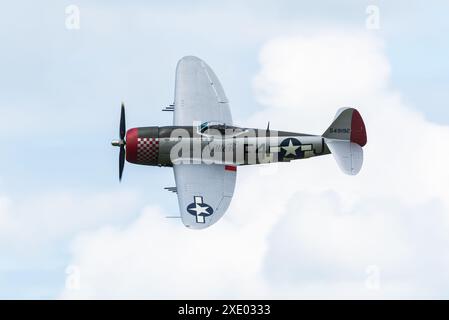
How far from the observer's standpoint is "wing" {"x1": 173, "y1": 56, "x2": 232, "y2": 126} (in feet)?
106

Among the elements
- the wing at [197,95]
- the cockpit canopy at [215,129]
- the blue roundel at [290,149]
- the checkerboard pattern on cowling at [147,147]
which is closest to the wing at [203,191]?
the checkerboard pattern on cowling at [147,147]

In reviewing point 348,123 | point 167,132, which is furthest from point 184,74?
point 348,123

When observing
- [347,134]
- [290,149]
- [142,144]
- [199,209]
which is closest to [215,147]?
[142,144]

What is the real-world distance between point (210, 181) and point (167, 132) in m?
2.26

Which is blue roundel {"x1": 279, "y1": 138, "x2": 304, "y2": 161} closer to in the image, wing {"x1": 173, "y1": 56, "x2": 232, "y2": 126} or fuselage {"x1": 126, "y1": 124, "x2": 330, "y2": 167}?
fuselage {"x1": 126, "y1": 124, "x2": 330, "y2": 167}

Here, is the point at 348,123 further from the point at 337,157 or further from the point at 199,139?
the point at 199,139

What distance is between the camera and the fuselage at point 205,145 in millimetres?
30625

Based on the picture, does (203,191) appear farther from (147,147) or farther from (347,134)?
(347,134)

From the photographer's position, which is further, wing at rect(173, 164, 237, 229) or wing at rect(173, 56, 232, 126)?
wing at rect(173, 56, 232, 126)

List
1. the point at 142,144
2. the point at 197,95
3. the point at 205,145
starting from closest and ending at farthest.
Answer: the point at 205,145 < the point at 142,144 < the point at 197,95

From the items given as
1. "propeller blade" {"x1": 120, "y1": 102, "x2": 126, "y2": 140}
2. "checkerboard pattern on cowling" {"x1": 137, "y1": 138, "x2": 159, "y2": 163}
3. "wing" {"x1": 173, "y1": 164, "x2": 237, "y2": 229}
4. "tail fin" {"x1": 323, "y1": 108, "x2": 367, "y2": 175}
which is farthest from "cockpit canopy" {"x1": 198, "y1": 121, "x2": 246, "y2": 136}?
"tail fin" {"x1": 323, "y1": 108, "x2": 367, "y2": 175}

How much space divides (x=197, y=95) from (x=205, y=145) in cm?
314

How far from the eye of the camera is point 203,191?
29.3 m

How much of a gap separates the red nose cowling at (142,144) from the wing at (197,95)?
4.42 feet
